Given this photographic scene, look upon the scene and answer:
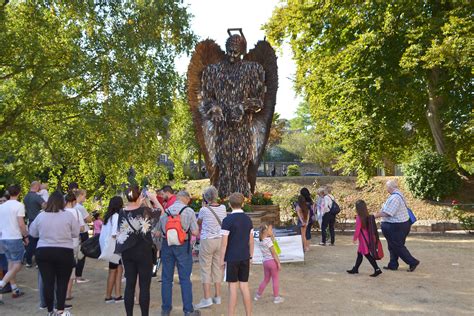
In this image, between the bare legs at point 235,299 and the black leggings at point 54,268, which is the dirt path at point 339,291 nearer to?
the black leggings at point 54,268

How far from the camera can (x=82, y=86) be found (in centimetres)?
1073

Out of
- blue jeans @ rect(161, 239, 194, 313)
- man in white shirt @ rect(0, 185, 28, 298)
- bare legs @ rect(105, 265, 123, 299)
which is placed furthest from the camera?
man in white shirt @ rect(0, 185, 28, 298)

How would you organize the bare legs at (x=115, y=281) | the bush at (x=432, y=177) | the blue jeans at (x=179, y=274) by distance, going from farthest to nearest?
the bush at (x=432, y=177), the bare legs at (x=115, y=281), the blue jeans at (x=179, y=274)

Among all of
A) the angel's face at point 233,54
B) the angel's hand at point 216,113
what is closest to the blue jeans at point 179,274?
the angel's hand at point 216,113

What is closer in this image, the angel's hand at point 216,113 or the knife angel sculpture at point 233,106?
the angel's hand at point 216,113

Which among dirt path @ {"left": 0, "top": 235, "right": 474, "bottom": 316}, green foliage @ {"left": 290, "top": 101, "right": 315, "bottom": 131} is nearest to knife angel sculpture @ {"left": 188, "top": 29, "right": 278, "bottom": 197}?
dirt path @ {"left": 0, "top": 235, "right": 474, "bottom": 316}

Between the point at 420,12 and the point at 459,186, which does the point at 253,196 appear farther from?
the point at 459,186

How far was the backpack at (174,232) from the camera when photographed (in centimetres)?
524

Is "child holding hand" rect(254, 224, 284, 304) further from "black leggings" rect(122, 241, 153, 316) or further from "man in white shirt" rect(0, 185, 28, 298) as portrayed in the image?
"man in white shirt" rect(0, 185, 28, 298)

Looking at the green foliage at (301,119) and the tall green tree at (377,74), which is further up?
the green foliage at (301,119)

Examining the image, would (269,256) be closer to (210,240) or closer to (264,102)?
(210,240)

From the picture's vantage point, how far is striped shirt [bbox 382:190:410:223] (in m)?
7.78

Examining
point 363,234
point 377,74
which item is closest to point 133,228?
point 363,234

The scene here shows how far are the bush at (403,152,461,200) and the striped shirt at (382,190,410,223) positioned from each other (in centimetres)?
1095
